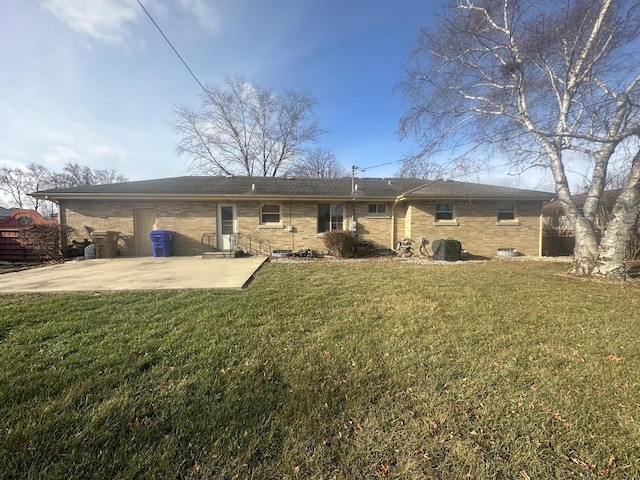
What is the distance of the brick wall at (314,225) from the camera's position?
11.6m

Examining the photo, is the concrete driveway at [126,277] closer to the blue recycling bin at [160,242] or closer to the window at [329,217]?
the blue recycling bin at [160,242]

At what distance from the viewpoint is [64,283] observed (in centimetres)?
622

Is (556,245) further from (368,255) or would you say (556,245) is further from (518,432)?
(518,432)

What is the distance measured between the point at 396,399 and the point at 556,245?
51.3ft

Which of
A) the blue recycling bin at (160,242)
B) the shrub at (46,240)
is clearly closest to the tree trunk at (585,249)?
the blue recycling bin at (160,242)

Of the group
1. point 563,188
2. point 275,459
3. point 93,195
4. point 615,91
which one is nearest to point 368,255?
point 563,188

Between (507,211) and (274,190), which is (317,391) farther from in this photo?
(507,211)

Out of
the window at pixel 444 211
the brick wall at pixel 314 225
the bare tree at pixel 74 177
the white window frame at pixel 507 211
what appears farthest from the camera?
the bare tree at pixel 74 177

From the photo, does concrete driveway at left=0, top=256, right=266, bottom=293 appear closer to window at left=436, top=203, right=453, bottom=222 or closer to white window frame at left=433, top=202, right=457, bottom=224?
white window frame at left=433, top=202, right=457, bottom=224

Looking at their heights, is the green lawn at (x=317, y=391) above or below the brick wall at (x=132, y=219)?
below

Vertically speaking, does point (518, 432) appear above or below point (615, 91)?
below

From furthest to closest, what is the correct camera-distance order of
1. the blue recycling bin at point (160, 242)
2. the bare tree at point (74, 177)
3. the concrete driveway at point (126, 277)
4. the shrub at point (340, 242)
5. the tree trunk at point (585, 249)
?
the bare tree at point (74, 177), the shrub at point (340, 242), the blue recycling bin at point (160, 242), the tree trunk at point (585, 249), the concrete driveway at point (126, 277)

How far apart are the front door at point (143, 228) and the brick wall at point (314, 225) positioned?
0.17m

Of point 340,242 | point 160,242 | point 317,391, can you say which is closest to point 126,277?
point 160,242
